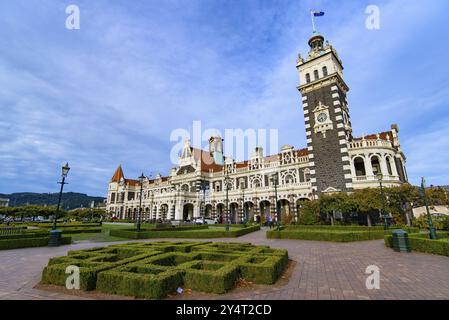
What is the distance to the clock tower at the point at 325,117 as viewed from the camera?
99.7 feet

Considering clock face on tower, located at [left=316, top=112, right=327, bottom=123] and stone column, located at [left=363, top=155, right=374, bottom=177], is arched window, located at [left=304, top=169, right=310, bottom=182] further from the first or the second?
stone column, located at [left=363, top=155, right=374, bottom=177]

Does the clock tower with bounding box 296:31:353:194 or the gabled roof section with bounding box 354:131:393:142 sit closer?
the clock tower with bounding box 296:31:353:194

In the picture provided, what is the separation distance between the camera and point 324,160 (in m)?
31.6

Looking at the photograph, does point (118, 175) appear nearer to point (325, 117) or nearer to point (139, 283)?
point (325, 117)

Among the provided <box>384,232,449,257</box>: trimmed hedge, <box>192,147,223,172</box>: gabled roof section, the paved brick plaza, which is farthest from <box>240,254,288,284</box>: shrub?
<box>192,147,223,172</box>: gabled roof section

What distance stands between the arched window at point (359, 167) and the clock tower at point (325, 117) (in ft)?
10.8

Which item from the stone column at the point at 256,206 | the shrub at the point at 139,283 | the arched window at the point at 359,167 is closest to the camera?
the shrub at the point at 139,283

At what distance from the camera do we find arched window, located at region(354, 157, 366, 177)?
32344 mm

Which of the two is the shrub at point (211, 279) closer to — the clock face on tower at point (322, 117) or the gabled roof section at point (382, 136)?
the clock face on tower at point (322, 117)

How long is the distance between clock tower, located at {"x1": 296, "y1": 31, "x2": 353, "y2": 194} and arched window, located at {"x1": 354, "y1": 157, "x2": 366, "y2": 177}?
3282mm

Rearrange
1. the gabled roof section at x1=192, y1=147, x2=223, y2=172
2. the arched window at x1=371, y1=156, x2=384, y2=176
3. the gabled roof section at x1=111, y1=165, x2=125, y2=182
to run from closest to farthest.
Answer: the arched window at x1=371, y1=156, x2=384, y2=176, the gabled roof section at x1=192, y1=147, x2=223, y2=172, the gabled roof section at x1=111, y1=165, x2=125, y2=182

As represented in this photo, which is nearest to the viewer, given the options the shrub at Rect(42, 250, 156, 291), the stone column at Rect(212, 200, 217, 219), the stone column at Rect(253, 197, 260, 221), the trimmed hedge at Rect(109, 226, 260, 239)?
the shrub at Rect(42, 250, 156, 291)

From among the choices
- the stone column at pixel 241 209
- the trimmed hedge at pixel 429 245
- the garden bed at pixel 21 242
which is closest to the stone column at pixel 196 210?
the stone column at pixel 241 209
